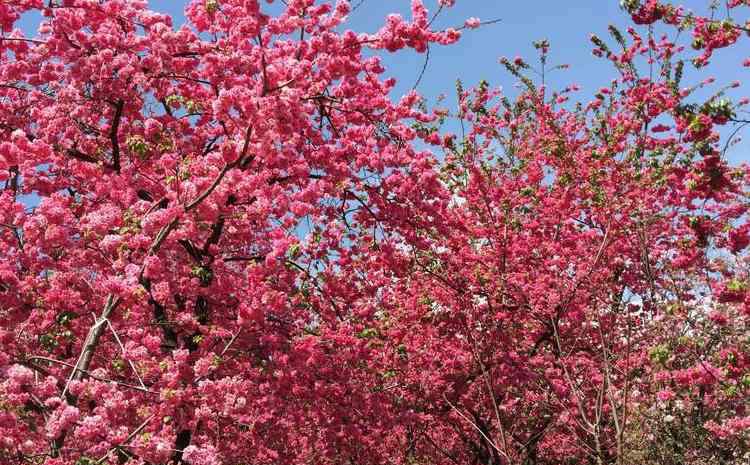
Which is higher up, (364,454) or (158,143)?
(158,143)

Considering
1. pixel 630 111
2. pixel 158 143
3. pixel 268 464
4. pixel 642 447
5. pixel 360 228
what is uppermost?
pixel 630 111

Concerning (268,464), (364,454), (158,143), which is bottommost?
(268,464)

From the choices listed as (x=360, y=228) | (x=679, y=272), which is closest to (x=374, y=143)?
(x=360, y=228)

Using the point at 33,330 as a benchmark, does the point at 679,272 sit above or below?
above

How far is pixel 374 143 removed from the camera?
9.47 meters

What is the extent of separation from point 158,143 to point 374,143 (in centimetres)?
326

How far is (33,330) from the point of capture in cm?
709

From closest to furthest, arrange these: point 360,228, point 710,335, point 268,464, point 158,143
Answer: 1. point 158,143
2. point 710,335
3. point 360,228
4. point 268,464

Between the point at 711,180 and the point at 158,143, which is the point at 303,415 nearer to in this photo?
the point at 158,143

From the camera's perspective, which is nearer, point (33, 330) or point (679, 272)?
point (33, 330)

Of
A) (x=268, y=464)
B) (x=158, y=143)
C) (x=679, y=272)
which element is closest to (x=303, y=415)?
(x=268, y=464)

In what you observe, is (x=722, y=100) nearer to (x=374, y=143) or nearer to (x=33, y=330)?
(x=374, y=143)

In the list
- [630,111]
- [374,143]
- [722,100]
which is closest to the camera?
[722,100]

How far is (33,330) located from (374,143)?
540 cm
